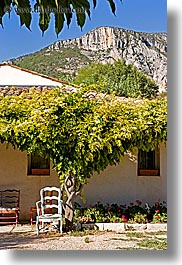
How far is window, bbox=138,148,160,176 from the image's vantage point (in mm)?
7781

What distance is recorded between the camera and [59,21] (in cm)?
167

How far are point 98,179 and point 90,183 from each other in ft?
0.53

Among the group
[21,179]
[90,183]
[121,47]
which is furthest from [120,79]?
[21,179]

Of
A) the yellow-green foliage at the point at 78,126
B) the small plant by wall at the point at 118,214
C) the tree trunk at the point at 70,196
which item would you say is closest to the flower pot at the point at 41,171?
the small plant by wall at the point at 118,214

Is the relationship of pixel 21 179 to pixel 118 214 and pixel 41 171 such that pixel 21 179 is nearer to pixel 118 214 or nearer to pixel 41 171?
pixel 41 171

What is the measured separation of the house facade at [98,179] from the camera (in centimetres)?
747

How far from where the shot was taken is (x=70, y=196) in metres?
6.38

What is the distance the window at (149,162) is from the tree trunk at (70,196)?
1.79m

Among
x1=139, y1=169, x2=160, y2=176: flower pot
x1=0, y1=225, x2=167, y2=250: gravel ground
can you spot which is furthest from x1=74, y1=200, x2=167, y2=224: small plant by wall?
x1=139, y1=169, x2=160, y2=176: flower pot

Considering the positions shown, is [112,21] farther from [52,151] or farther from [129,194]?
[129,194]

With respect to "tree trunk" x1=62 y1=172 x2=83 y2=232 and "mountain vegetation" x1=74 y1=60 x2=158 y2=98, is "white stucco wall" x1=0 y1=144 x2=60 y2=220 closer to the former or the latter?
"tree trunk" x1=62 y1=172 x2=83 y2=232

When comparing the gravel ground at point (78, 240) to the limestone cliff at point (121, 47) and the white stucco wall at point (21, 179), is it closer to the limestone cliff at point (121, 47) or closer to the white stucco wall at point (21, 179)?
the white stucco wall at point (21, 179)

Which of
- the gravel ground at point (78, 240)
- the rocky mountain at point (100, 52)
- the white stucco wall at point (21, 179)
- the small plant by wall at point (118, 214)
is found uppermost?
the rocky mountain at point (100, 52)

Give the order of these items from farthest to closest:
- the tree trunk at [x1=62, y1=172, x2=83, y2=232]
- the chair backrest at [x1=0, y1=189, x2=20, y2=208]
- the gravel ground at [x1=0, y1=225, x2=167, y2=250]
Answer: the chair backrest at [x1=0, y1=189, x2=20, y2=208] → the tree trunk at [x1=62, y1=172, x2=83, y2=232] → the gravel ground at [x1=0, y1=225, x2=167, y2=250]
